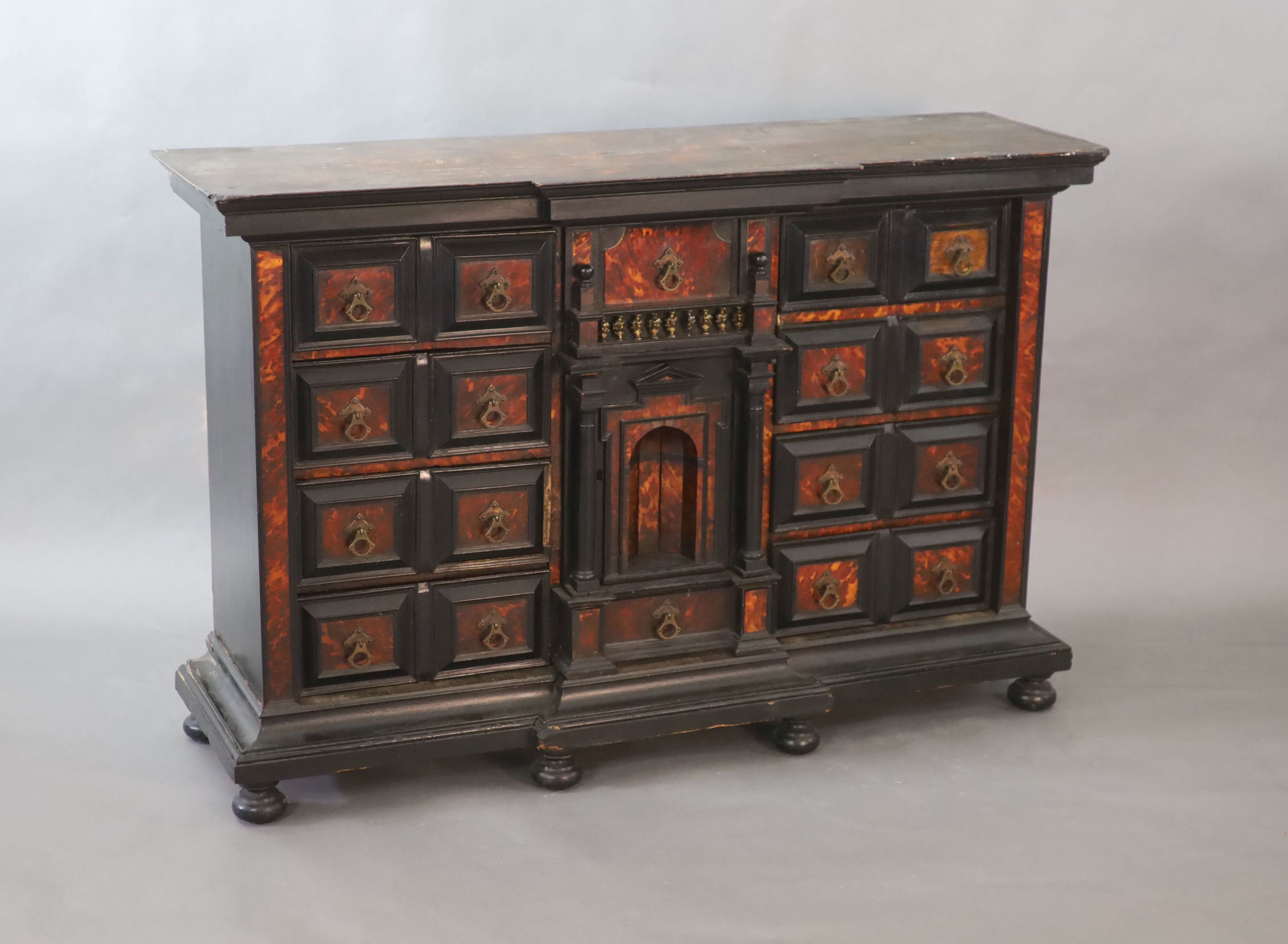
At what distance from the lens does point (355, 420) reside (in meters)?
4.12

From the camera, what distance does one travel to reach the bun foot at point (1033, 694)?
4.79m

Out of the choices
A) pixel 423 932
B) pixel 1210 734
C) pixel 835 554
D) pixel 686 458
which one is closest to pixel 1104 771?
pixel 1210 734

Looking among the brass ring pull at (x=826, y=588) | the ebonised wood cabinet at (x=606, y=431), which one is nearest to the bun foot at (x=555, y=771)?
the ebonised wood cabinet at (x=606, y=431)

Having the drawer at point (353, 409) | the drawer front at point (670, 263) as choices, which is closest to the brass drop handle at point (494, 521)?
the drawer at point (353, 409)

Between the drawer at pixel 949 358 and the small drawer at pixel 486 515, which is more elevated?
the drawer at pixel 949 358

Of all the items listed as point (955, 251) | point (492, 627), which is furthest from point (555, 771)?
point (955, 251)

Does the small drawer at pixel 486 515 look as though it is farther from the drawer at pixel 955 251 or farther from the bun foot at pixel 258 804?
the drawer at pixel 955 251

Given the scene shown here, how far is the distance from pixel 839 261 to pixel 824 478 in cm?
47

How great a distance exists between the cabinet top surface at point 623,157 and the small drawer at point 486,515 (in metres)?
0.59

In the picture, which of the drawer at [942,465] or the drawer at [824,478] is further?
the drawer at [942,465]

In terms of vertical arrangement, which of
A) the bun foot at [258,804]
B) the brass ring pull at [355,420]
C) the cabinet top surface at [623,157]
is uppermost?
the cabinet top surface at [623,157]

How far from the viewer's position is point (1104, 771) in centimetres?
450

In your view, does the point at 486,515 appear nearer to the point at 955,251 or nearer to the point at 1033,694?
the point at 955,251

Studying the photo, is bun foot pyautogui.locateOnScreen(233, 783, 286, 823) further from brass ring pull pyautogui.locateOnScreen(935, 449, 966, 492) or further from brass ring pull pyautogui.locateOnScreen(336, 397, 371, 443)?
brass ring pull pyautogui.locateOnScreen(935, 449, 966, 492)
